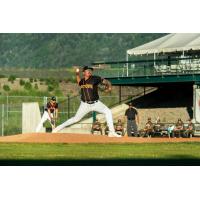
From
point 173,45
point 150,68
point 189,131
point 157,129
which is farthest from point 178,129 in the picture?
point 173,45

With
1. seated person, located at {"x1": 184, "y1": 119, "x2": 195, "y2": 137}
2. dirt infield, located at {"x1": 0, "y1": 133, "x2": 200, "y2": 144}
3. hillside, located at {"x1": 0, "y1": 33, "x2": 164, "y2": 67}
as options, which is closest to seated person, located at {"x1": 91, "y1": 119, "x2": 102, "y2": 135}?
seated person, located at {"x1": 184, "y1": 119, "x2": 195, "y2": 137}

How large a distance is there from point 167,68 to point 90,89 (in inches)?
343

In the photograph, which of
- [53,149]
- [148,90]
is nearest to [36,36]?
[148,90]

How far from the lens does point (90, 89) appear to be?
33.3 meters

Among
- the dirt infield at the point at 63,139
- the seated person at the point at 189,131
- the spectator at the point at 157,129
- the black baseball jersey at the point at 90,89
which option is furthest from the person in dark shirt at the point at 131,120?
the dirt infield at the point at 63,139

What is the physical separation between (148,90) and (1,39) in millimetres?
68046

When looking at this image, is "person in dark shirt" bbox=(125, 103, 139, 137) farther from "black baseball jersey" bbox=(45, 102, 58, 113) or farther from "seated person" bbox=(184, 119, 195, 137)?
"black baseball jersey" bbox=(45, 102, 58, 113)

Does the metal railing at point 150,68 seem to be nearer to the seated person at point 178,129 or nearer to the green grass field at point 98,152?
the seated person at point 178,129

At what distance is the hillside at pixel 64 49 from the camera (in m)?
91.0

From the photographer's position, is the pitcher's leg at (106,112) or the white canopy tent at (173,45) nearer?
the pitcher's leg at (106,112)

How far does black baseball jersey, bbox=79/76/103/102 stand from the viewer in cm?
3312

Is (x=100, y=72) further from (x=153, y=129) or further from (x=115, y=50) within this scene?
(x=115, y=50)

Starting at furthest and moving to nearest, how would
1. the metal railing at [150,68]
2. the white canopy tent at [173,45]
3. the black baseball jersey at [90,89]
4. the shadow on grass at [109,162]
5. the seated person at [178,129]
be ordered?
the white canopy tent at [173,45]
the metal railing at [150,68]
the seated person at [178,129]
the black baseball jersey at [90,89]
the shadow on grass at [109,162]

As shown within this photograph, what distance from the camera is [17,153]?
23094 mm
